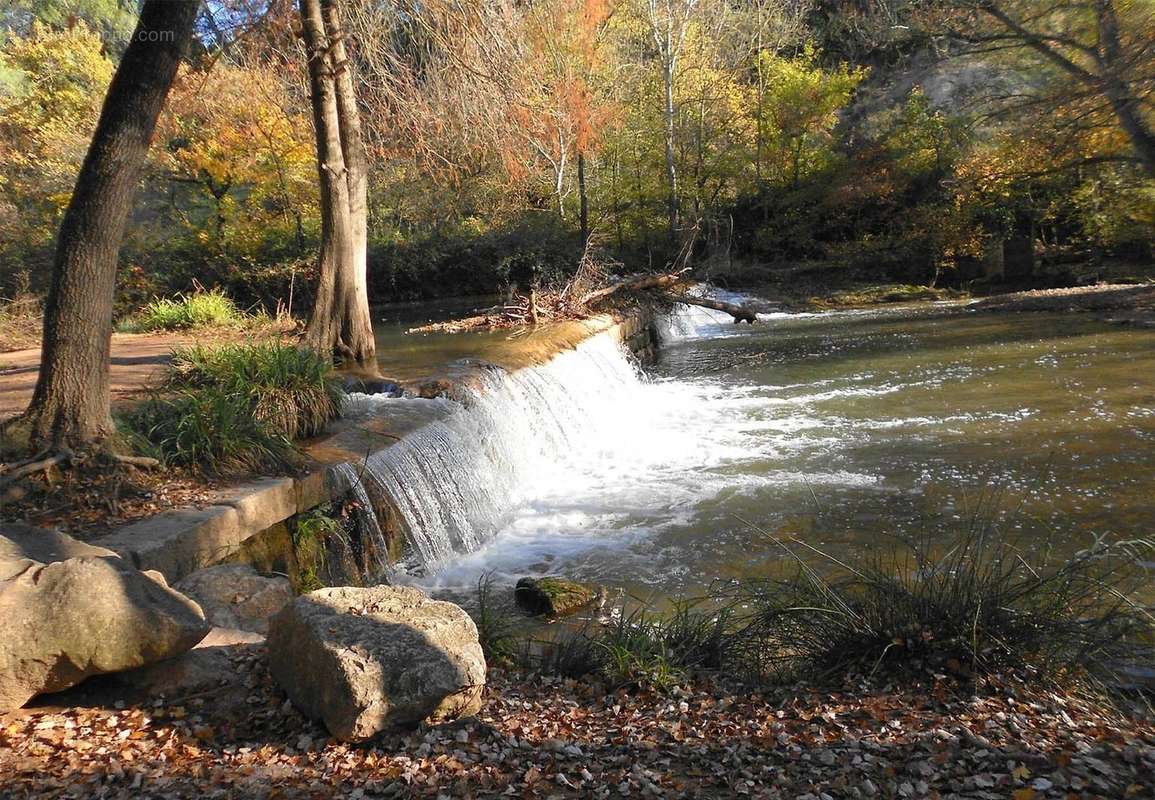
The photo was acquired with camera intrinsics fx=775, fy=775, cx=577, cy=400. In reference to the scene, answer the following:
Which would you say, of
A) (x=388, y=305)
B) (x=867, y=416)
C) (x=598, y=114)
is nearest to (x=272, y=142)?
(x=388, y=305)

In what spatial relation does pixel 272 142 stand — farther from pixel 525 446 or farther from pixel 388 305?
pixel 525 446

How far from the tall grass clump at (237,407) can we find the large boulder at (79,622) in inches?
84.8

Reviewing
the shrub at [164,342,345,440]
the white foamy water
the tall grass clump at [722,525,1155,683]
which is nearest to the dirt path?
the shrub at [164,342,345,440]

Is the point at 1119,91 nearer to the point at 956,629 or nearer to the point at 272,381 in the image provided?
the point at 956,629

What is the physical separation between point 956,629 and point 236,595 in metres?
3.49

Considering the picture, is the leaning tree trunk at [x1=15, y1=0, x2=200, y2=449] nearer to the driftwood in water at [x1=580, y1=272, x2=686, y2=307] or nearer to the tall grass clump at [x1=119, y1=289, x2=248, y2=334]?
the tall grass clump at [x1=119, y1=289, x2=248, y2=334]

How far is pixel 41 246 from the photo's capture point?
22125 mm

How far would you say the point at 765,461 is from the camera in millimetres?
8289

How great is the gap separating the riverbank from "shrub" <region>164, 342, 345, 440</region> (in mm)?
3454

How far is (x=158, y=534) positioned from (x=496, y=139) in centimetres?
667

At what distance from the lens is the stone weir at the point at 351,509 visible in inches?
175

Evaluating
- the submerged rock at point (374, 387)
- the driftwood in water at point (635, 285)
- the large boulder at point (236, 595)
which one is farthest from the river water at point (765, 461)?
the driftwood in water at point (635, 285)

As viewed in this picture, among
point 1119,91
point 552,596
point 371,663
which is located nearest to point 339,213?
point 552,596

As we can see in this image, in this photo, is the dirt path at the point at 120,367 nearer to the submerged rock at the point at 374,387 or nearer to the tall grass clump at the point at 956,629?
the submerged rock at the point at 374,387
